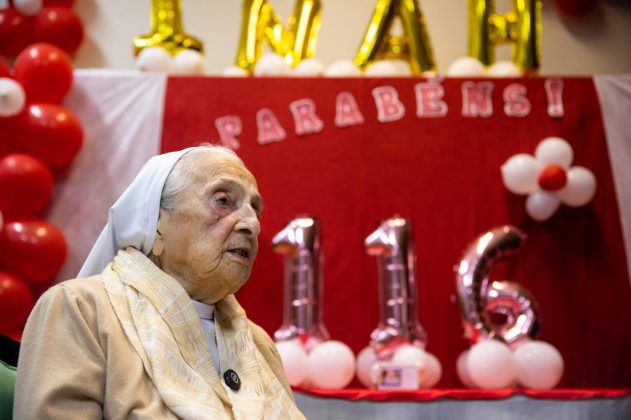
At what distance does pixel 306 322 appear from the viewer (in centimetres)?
434

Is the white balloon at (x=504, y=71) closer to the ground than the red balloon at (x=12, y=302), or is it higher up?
higher up

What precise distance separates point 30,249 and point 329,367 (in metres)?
1.59

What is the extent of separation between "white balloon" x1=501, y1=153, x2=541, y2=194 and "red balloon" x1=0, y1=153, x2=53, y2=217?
2.44 m

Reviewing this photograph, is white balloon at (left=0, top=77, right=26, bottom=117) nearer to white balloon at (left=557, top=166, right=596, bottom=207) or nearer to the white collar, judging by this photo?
the white collar

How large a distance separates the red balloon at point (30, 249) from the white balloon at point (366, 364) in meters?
1.61

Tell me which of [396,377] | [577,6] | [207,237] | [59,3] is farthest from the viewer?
[577,6]

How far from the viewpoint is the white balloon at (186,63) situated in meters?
5.10

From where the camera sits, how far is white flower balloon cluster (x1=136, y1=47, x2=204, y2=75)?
5.10m

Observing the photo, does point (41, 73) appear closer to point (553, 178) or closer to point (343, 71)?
point (343, 71)

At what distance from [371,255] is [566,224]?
1.12 meters

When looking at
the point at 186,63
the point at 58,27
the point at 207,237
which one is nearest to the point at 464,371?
the point at 186,63

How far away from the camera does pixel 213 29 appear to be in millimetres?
6086

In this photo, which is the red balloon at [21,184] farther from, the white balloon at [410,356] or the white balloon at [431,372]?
the white balloon at [431,372]

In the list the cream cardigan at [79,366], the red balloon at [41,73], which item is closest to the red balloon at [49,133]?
the red balloon at [41,73]
